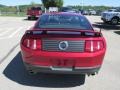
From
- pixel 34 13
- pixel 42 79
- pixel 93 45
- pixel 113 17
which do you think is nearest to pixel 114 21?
pixel 113 17

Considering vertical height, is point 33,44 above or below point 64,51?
above

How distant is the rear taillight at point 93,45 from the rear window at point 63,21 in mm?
1026

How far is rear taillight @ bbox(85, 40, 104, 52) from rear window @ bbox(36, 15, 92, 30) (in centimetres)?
103

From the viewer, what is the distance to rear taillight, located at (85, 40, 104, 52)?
5922mm

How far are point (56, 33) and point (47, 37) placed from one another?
0.20 metres

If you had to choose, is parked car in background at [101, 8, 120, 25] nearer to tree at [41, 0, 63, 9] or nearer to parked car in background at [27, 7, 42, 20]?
parked car in background at [27, 7, 42, 20]

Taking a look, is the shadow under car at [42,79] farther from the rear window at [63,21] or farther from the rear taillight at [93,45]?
the rear window at [63,21]

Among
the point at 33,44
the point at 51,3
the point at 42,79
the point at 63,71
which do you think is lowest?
the point at 51,3

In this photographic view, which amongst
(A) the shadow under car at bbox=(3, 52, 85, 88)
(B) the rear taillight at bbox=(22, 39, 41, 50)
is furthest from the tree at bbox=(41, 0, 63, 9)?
(B) the rear taillight at bbox=(22, 39, 41, 50)

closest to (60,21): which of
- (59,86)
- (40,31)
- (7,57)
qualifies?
(40,31)

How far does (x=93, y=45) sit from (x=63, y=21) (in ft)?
5.53

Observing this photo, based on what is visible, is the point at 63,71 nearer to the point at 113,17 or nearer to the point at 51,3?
the point at 113,17

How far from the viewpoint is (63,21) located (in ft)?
24.4

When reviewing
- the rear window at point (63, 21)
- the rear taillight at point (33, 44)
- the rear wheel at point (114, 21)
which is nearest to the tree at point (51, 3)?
the rear wheel at point (114, 21)
